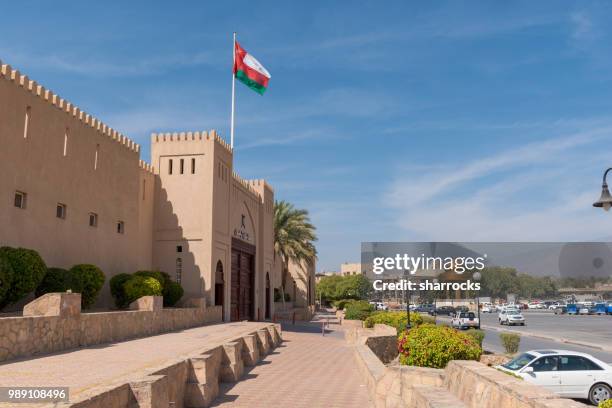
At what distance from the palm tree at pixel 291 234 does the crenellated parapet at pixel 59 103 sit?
78.6ft

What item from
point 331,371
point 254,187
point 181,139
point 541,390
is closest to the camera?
point 541,390

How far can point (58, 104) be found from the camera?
19.6 meters

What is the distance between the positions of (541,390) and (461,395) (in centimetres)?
185

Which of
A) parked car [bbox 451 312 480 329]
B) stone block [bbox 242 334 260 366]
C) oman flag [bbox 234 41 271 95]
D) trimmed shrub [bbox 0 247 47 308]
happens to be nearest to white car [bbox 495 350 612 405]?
stone block [bbox 242 334 260 366]

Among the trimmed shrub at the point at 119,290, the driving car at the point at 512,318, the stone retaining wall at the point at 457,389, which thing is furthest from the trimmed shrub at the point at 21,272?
the driving car at the point at 512,318

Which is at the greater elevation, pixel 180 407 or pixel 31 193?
pixel 31 193

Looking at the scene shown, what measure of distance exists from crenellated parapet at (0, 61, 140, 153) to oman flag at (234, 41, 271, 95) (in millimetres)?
9568

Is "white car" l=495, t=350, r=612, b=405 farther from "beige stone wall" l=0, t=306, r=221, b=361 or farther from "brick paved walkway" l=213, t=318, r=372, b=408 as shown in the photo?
"beige stone wall" l=0, t=306, r=221, b=361

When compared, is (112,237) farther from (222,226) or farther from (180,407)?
(180,407)

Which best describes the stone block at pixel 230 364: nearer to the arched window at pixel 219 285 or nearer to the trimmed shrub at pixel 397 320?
the trimmed shrub at pixel 397 320

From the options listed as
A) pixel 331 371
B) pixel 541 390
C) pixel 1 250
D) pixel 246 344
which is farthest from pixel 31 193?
pixel 541 390

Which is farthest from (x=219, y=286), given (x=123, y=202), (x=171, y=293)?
(x=123, y=202)

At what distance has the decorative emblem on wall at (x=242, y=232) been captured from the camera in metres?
33.7

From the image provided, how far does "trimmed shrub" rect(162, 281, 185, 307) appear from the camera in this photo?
25377mm
